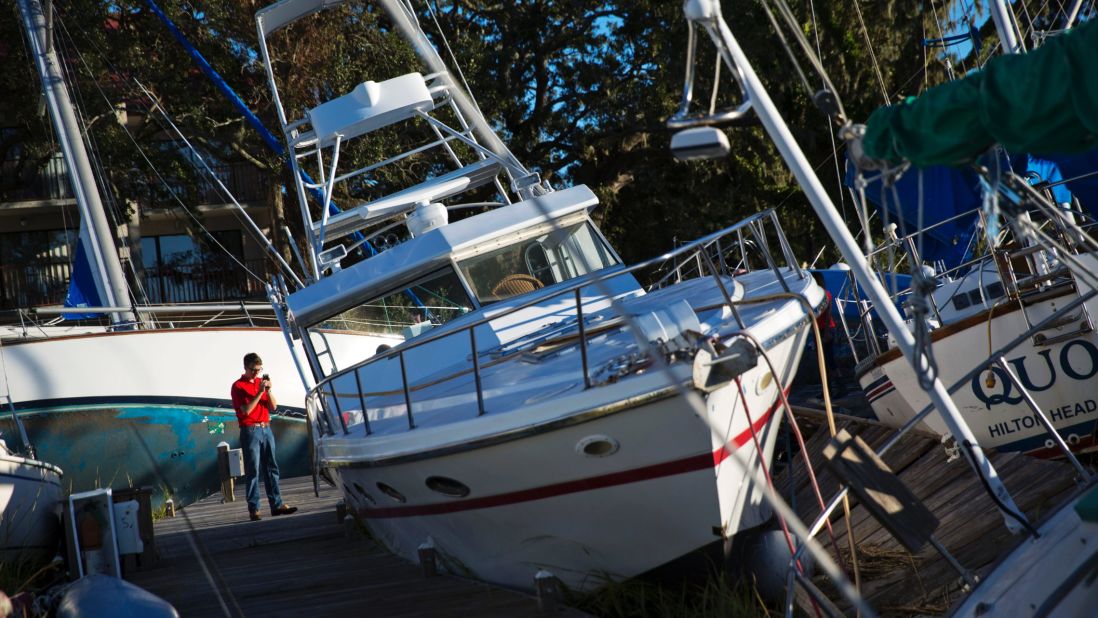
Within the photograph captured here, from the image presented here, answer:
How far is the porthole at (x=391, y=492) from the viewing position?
6883 mm

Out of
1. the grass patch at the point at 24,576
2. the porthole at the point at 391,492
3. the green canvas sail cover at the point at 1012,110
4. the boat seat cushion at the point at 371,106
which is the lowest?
the grass patch at the point at 24,576

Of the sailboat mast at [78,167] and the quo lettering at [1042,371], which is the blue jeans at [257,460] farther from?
the quo lettering at [1042,371]

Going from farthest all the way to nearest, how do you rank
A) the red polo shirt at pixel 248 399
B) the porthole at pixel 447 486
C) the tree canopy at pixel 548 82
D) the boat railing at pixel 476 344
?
the tree canopy at pixel 548 82
the red polo shirt at pixel 248 399
the porthole at pixel 447 486
the boat railing at pixel 476 344

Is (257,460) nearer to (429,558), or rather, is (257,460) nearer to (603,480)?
(429,558)

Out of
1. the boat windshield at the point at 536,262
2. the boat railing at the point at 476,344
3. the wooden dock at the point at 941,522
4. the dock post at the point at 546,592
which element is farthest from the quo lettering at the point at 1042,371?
the dock post at the point at 546,592

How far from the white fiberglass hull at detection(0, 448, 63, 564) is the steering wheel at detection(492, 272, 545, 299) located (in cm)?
394

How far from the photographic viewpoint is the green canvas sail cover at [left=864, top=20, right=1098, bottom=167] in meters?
3.41

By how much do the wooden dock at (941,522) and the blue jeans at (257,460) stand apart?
515 centimetres

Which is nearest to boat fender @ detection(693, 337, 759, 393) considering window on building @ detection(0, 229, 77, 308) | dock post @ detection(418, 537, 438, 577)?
dock post @ detection(418, 537, 438, 577)

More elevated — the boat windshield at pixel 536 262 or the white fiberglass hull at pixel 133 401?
the boat windshield at pixel 536 262

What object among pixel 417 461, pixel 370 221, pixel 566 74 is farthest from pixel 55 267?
pixel 417 461

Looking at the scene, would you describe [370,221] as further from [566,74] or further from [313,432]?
[566,74]

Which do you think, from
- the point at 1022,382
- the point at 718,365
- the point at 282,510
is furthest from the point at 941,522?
the point at 282,510

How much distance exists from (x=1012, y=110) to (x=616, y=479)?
295 cm
